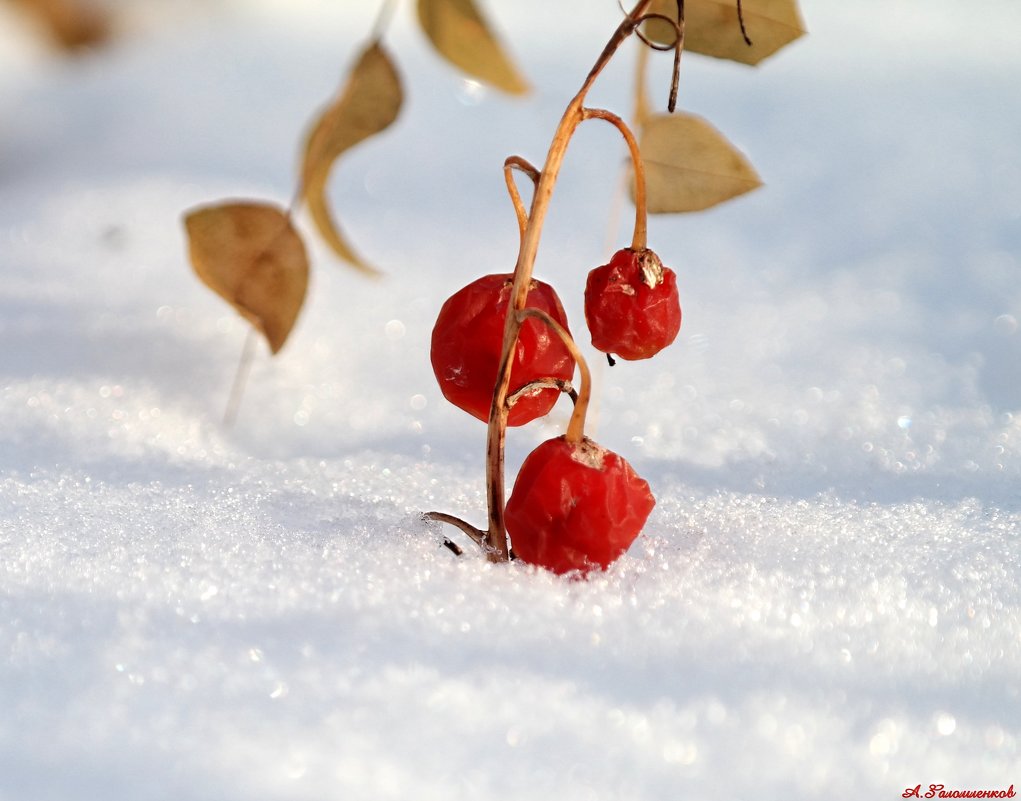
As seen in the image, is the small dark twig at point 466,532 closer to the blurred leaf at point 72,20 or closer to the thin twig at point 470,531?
the thin twig at point 470,531

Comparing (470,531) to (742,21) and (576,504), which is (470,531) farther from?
(742,21)

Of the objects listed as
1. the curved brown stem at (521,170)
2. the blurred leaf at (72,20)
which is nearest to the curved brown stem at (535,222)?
the curved brown stem at (521,170)

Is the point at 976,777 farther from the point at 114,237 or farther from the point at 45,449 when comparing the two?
the point at 114,237

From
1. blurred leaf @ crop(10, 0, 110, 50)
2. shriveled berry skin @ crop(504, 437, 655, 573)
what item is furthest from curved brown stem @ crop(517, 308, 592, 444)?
blurred leaf @ crop(10, 0, 110, 50)

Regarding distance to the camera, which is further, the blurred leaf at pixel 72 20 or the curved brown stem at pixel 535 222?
the blurred leaf at pixel 72 20

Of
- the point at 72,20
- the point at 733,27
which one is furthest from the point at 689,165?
the point at 72,20
